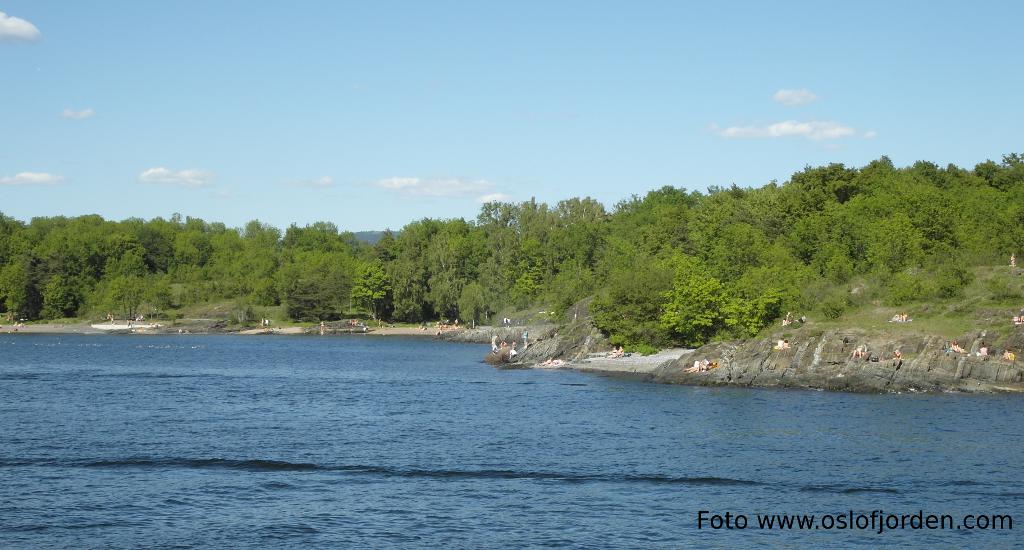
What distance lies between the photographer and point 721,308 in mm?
82000

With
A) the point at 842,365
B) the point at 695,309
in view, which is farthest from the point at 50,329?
the point at 842,365

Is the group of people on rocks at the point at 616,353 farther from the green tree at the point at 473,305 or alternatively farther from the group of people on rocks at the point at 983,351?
the green tree at the point at 473,305

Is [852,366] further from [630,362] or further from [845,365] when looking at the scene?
[630,362]

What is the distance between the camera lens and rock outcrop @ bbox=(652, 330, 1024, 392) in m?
62.8

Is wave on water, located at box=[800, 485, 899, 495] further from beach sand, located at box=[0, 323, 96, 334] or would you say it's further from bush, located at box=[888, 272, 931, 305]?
beach sand, located at box=[0, 323, 96, 334]

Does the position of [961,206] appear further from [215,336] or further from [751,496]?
[215,336]

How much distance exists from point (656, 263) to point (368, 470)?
2586 inches

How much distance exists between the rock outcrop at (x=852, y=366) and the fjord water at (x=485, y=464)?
2.39 m

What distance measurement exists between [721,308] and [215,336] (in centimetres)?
10118

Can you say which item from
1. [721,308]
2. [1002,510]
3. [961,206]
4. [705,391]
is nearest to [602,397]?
[705,391]

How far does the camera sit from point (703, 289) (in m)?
82.6

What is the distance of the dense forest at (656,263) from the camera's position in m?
84.2

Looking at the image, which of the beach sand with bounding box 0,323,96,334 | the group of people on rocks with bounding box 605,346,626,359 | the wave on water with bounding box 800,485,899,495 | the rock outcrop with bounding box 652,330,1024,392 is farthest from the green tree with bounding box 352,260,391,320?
the wave on water with bounding box 800,485,899,495

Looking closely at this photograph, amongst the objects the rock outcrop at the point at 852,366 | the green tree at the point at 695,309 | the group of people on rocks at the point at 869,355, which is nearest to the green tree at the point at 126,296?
the green tree at the point at 695,309
